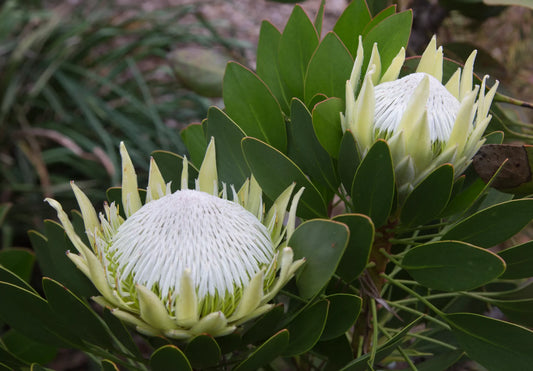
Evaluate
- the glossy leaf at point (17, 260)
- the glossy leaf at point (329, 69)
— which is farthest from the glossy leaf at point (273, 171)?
the glossy leaf at point (17, 260)

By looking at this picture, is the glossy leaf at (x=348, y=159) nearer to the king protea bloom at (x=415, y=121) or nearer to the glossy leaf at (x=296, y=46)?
the king protea bloom at (x=415, y=121)

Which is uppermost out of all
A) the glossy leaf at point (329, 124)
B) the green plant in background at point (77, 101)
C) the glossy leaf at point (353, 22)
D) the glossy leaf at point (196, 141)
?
the glossy leaf at point (353, 22)

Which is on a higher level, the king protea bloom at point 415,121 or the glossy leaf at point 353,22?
the glossy leaf at point 353,22

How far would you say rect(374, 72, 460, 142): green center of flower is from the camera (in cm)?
54

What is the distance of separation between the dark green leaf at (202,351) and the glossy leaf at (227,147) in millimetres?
217

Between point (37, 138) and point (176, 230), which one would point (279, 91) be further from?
point (37, 138)

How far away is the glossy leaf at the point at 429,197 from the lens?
0.50 meters

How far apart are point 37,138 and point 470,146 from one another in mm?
2867

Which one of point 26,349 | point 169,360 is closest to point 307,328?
point 169,360

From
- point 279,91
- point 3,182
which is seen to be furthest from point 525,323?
point 3,182

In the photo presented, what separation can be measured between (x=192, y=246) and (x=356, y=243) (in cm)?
16

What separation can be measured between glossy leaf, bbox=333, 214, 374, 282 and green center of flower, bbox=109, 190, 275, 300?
0.29 feet

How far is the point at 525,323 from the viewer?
633mm

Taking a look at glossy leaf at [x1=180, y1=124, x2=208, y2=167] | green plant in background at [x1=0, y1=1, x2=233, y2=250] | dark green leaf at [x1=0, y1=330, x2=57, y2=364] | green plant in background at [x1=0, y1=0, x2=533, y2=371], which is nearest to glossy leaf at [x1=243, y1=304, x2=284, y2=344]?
green plant in background at [x1=0, y1=0, x2=533, y2=371]
